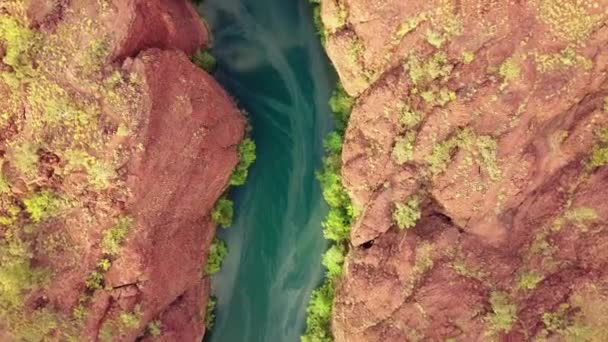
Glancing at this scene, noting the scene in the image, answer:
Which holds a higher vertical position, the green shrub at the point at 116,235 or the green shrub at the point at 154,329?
the green shrub at the point at 116,235

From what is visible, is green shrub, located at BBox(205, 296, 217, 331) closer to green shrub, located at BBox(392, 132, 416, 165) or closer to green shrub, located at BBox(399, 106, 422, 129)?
green shrub, located at BBox(392, 132, 416, 165)

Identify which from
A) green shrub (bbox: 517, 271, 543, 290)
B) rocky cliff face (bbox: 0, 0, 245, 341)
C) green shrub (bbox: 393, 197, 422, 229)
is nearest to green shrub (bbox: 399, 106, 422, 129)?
green shrub (bbox: 393, 197, 422, 229)

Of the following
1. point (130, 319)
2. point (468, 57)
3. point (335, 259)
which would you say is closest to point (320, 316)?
point (335, 259)

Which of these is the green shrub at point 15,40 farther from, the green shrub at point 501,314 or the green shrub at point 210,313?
the green shrub at point 501,314

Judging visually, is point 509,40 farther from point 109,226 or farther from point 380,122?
point 109,226

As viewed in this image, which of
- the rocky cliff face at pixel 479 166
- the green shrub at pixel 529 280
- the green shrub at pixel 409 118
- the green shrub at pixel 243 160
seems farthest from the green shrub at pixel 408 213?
the green shrub at pixel 243 160

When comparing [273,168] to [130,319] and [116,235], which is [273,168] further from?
[130,319]
